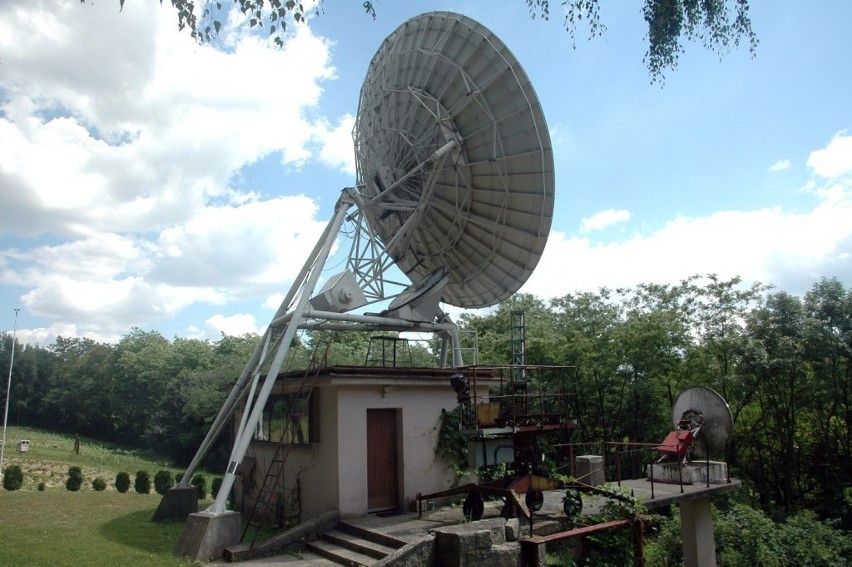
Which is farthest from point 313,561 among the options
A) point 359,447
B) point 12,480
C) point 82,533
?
point 12,480

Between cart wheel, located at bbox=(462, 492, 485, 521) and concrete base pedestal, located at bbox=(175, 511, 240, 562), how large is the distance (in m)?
4.43

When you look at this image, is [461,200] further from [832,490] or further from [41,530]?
[832,490]

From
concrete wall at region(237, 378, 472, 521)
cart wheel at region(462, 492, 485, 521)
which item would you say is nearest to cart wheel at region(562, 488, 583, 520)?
cart wheel at region(462, 492, 485, 521)

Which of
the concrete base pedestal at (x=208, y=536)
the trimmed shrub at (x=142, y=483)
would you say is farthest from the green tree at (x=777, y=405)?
the trimmed shrub at (x=142, y=483)

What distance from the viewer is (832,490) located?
1934 centimetres

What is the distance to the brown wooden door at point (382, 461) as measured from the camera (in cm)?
1377

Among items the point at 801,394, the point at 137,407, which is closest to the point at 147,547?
the point at 801,394

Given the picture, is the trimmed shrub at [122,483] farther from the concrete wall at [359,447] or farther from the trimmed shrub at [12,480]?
the concrete wall at [359,447]

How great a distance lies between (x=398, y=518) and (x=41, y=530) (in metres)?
8.03

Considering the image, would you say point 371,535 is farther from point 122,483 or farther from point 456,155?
point 122,483

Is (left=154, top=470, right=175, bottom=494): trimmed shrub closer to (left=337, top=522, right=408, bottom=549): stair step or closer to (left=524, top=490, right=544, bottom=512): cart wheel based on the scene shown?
(left=337, top=522, right=408, bottom=549): stair step

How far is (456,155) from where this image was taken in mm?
15906

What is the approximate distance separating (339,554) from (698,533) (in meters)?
7.79

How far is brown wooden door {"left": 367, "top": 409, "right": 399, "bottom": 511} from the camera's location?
13.8 meters
